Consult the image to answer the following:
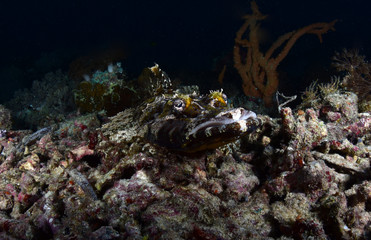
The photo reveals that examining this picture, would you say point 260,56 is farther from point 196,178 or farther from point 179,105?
point 196,178

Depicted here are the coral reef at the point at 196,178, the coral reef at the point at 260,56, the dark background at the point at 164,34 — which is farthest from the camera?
the dark background at the point at 164,34

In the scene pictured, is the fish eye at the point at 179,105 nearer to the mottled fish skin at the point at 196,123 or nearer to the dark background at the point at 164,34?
the mottled fish skin at the point at 196,123

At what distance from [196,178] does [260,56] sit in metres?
9.83

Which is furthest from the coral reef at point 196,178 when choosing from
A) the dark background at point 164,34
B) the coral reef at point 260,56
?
the dark background at point 164,34

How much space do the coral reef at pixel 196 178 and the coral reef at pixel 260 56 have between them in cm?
621

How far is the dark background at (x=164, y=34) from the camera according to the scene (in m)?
24.8

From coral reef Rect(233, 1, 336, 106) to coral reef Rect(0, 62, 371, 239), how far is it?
6209 millimetres

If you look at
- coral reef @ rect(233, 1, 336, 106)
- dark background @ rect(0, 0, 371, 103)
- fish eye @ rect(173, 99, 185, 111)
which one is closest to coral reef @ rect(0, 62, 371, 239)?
fish eye @ rect(173, 99, 185, 111)

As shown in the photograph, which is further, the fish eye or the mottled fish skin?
the fish eye

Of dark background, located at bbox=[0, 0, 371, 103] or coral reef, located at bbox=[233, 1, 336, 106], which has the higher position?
dark background, located at bbox=[0, 0, 371, 103]

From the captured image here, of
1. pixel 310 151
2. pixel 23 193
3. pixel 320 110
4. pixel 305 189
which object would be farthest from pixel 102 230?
pixel 320 110

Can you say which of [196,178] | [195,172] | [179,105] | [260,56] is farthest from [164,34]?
[196,178]

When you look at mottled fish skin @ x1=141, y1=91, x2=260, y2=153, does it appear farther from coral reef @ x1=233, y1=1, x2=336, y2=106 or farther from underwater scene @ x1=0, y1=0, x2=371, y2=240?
coral reef @ x1=233, y1=1, x2=336, y2=106

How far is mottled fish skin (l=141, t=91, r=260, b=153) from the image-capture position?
322 cm
